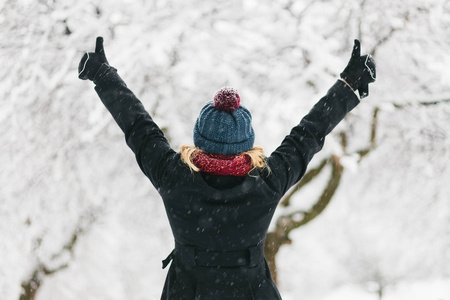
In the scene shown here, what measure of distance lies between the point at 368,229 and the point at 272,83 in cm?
135

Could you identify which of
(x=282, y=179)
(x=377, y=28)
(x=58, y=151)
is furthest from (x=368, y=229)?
(x=58, y=151)

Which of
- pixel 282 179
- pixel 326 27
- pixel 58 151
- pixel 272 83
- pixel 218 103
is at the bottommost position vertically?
pixel 282 179

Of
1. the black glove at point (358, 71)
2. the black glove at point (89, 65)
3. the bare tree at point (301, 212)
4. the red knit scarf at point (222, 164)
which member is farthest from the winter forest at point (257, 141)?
the red knit scarf at point (222, 164)

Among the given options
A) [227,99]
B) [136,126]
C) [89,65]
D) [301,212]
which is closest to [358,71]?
[227,99]

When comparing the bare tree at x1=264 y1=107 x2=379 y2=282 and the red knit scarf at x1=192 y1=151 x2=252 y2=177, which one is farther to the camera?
the bare tree at x1=264 y1=107 x2=379 y2=282

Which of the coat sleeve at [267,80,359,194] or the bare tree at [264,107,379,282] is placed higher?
the bare tree at [264,107,379,282]

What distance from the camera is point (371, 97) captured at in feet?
11.1

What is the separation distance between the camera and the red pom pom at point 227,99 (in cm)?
150

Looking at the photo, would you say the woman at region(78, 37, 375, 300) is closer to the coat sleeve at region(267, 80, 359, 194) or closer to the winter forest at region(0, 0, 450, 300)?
the coat sleeve at region(267, 80, 359, 194)

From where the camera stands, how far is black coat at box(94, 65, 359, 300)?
62.1 inches

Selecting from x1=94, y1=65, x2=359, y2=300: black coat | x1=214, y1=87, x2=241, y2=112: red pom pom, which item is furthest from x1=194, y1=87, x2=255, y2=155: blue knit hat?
x1=94, y1=65, x2=359, y2=300: black coat

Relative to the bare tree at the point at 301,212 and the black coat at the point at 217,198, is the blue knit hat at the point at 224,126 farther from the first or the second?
the bare tree at the point at 301,212

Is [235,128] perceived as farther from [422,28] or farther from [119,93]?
[422,28]

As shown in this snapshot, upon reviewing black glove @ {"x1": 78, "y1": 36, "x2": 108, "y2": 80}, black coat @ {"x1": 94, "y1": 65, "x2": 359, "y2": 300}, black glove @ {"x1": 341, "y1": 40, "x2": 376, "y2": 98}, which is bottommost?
black coat @ {"x1": 94, "y1": 65, "x2": 359, "y2": 300}
